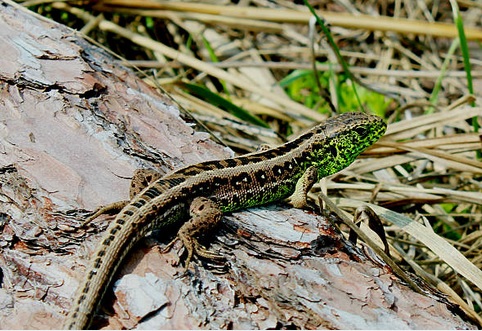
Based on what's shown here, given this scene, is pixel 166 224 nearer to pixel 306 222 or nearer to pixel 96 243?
pixel 96 243

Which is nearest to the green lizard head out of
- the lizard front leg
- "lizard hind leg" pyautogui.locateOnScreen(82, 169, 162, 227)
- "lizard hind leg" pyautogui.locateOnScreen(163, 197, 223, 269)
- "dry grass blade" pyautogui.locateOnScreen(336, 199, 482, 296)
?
the lizard front leg

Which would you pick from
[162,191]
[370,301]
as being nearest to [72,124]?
[162,191]

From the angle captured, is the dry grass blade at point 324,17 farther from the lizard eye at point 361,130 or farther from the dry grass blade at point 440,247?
the dry grass blade at point 440,247

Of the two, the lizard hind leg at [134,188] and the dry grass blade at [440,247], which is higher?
the lizard hind leg at [134,188]

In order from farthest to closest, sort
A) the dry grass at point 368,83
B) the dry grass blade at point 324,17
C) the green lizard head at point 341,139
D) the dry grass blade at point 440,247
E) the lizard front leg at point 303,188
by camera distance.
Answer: the dry grass blade at point 324,17, the dry grass at point 368,83, the green lizard head at point 341,139, the lizard front leg at point 303,188, the dry grass blade at point 440,247

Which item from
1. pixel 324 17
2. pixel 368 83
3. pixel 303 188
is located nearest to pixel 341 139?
pixel 303 188

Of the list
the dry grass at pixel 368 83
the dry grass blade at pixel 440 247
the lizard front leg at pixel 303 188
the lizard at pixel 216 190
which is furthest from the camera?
the dry grass at pixel 368 83

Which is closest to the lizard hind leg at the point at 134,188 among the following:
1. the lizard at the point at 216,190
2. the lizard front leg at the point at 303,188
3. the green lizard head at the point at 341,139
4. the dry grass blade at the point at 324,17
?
the lizard at the point at 216,190

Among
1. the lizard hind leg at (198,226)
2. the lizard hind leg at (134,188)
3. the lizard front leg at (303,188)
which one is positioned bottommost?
the lizard front leg at (303,188)

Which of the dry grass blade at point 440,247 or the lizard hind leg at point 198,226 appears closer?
the lizard hind leg at point 198,226
